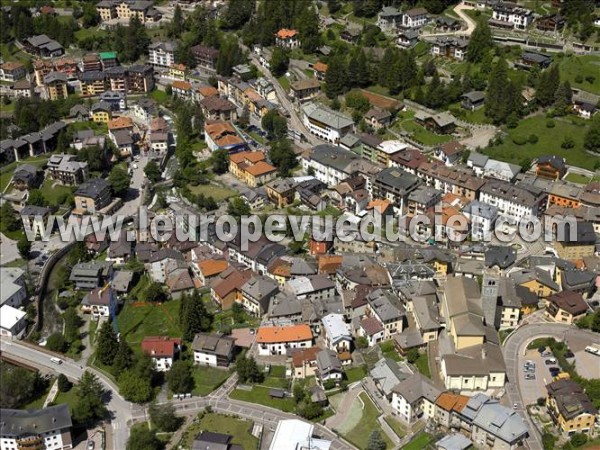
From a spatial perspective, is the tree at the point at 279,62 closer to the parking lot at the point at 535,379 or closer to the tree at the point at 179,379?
the tree at the point at 179,379

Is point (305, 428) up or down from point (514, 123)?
down

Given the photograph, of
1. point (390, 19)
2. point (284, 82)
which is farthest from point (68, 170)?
point (390, 19)

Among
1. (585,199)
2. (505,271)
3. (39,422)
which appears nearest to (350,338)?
(505,271)

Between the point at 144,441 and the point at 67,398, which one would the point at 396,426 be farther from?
→ the point at 67,398

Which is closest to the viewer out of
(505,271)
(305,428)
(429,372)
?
(305,428)

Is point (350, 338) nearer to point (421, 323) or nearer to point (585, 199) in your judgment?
point (421, 323)

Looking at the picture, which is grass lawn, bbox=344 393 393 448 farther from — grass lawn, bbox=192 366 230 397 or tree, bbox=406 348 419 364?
grass lawn, bbox=192 366 230 397

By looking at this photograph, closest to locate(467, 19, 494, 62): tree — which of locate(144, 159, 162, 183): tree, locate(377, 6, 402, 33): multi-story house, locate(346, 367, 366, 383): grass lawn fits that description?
locate(377, 6, 402, 33): multi-story house
